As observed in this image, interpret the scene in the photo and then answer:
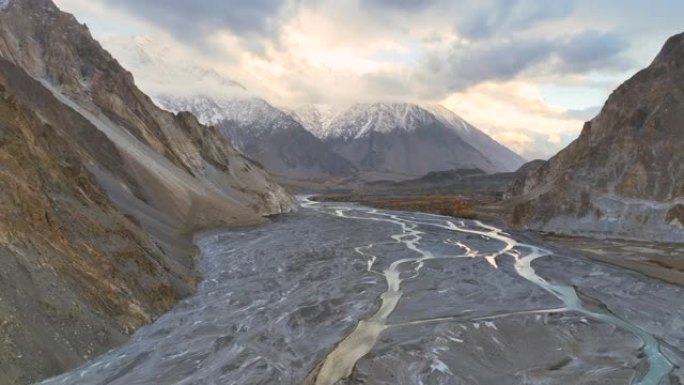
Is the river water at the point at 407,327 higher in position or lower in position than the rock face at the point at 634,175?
lower

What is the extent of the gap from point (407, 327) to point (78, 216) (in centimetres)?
1915

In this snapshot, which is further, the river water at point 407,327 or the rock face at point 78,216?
the rock face at point 78,216

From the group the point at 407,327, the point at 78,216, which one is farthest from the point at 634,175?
the point at 78,216

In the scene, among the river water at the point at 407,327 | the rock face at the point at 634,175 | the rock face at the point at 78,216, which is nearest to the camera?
the river water at the point at 407,327

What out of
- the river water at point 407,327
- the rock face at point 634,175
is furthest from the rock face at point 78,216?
the rock face at point 634,175

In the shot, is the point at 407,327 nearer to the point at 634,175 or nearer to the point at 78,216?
the point at 78,216

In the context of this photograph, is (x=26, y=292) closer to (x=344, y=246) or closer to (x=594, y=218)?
(x=344, y=246)

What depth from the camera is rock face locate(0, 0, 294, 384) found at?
885 inches

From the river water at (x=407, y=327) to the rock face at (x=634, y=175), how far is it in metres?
26.1

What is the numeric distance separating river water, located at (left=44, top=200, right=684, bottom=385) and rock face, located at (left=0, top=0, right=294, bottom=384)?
156 cm

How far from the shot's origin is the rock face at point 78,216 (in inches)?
885

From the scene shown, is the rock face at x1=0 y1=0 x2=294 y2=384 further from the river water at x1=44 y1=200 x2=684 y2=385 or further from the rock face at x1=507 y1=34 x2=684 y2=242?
the rock face at x1=507 y1=34 x2=684 y2=242

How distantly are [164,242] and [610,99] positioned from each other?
7936 cm

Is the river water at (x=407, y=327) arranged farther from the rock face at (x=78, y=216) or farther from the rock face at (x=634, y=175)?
the rock face at (x=634, y=175)
